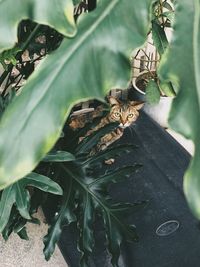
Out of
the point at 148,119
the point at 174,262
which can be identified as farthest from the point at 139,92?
the point at 174,262

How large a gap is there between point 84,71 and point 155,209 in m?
Answer: 1.21

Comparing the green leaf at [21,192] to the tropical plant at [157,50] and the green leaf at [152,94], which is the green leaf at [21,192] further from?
the green leaf at [152,94]

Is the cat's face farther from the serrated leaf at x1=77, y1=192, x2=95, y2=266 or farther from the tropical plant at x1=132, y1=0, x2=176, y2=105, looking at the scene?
the serrated leaf at x1=77, y1=192, x2=95, y2=266

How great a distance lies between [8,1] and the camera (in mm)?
595

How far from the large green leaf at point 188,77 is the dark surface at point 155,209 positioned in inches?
40.9

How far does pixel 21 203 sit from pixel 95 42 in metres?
0.60

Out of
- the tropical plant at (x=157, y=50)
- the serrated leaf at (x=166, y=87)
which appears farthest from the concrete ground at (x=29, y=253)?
the serrated leaf at (x=166, y=87)

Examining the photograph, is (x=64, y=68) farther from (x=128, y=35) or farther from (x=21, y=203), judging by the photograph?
(x=21, y=203)

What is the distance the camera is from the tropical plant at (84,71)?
0.52 m

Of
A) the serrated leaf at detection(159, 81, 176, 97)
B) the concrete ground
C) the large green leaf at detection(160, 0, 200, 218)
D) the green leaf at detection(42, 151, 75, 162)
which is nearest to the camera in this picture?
the large green leaf at detection(160, 0, 200, 218)

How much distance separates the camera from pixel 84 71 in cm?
56

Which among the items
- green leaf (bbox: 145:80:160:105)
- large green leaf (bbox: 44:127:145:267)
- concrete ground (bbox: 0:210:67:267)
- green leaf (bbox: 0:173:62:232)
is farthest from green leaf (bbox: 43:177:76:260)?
green leaf (bbox: 145:80:160:105)

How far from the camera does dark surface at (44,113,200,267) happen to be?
4.88 feet

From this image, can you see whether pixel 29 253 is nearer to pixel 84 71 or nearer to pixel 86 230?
pixel 86 230
